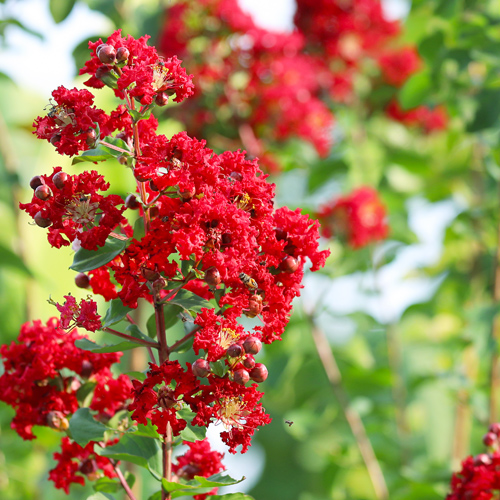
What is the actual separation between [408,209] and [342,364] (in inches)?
35.4

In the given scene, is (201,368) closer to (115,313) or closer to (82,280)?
(115,313)

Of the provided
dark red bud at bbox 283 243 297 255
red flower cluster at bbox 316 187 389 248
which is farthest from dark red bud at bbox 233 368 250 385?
red flower cluster at bbox 316 187 389 248

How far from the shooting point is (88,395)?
123 cm

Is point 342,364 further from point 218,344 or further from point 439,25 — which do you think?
point 218,344

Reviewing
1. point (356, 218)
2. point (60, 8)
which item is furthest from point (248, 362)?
point (356, 218)

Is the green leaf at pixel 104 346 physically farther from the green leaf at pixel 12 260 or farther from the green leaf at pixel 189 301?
the green leaf at pixel 12 260

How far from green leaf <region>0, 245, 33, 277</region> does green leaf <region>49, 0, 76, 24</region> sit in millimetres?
804

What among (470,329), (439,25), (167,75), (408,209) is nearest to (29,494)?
(470,329)

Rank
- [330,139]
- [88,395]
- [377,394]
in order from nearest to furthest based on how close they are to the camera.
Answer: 1. [88,395]
2. [377,394]
3. [330,139]

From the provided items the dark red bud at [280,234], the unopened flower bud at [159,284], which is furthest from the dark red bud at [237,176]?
the unopened flower bud at [159,284]

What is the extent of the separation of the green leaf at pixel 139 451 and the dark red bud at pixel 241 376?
0.24 metres

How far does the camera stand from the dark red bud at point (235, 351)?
0.95m

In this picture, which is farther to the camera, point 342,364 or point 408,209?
point 408,209

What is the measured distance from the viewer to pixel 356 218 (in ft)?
8.57
